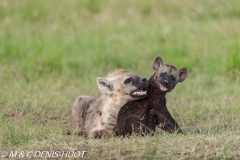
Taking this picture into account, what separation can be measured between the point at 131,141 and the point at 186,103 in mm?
3046

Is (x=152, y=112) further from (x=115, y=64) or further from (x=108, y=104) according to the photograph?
(x=115, y=64)

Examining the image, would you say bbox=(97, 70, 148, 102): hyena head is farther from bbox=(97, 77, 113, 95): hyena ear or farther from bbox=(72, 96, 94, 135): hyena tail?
bbox=(72, 96, 94, 135): hyena tail

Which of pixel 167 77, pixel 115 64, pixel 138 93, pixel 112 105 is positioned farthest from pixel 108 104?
pixel 115 64

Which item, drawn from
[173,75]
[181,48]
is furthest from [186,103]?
[181,48]

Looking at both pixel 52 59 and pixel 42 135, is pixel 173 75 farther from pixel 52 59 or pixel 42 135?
pixel 52 59

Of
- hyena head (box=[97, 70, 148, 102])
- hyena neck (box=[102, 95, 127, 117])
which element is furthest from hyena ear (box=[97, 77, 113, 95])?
hyena neck (box=[102, 95, 127, 117])

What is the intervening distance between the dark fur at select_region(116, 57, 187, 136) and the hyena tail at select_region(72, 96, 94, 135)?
2.61ft

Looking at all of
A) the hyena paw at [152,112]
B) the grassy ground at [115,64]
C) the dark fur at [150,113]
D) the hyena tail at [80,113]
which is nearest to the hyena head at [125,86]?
the dark fur at [150,113]

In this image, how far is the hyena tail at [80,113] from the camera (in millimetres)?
8039

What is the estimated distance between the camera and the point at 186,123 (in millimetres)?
8438

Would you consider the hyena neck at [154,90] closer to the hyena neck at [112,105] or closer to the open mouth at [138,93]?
the open mouth at [138,93]

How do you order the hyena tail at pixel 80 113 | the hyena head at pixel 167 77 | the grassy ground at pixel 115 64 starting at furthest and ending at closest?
the hyena tail at pixel 80 113, the hyena head at pixel 167 77, the grassy ground at pixel 115 64

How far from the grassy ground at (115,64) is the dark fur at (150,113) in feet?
1.17

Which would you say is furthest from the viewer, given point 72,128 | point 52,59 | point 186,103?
point 52,59
